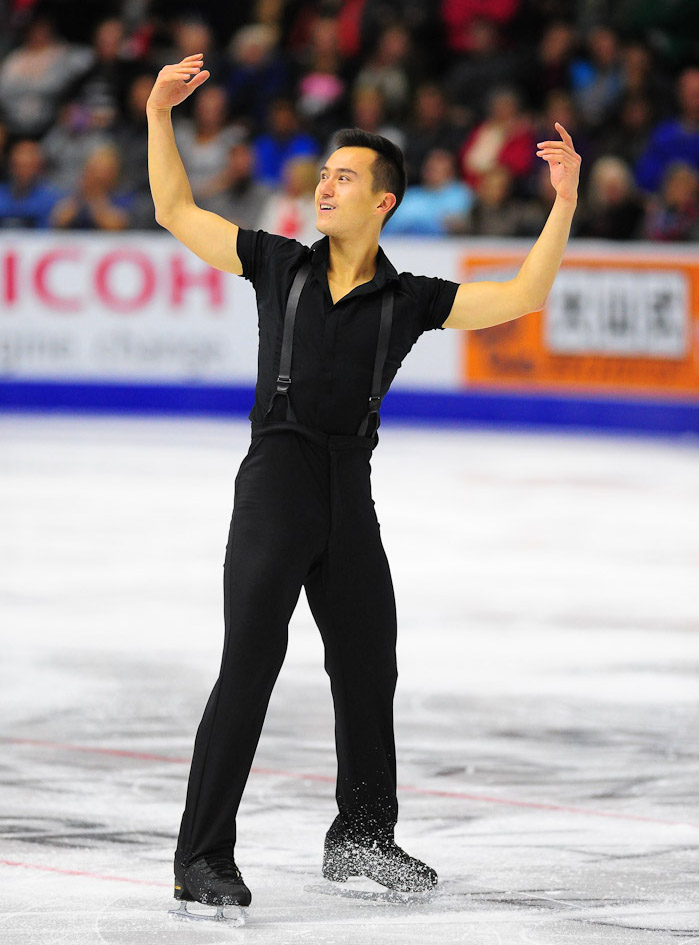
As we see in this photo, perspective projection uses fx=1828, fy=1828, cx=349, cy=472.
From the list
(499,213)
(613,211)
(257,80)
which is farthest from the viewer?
(257,80)

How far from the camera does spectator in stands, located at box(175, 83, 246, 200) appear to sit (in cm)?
1595

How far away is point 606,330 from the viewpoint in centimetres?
1375

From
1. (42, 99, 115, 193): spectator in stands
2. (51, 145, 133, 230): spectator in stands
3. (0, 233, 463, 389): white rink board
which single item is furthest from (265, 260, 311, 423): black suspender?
(42, 99, 115, 193): spectator in stands

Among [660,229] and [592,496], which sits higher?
[660,229]

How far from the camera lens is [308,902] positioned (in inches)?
158

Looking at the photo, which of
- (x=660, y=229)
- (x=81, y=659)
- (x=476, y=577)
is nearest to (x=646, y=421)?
(x=660, y=229)

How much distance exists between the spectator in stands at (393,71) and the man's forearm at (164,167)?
1213 cm

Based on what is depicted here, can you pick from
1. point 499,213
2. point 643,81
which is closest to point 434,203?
point 499,213

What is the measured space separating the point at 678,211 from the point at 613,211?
51cm

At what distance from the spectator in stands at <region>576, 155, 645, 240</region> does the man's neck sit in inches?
400

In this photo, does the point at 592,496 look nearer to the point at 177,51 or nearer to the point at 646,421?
the point at 646,421

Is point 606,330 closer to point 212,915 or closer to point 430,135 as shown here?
point 430,135

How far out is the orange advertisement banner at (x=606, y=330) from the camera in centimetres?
1362

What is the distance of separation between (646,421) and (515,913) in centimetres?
1009
